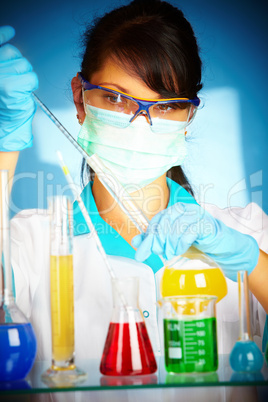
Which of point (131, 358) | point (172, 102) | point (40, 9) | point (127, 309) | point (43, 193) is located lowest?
point (131, 358)

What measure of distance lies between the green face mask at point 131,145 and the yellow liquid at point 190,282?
54 centimetres

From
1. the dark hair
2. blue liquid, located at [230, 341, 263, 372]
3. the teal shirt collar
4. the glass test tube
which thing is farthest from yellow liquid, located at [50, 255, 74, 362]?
the dark hair

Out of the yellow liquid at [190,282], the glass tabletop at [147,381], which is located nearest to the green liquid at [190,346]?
the glass tabletop at [147,381]

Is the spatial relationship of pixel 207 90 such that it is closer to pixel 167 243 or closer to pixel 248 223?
pixel 248 223

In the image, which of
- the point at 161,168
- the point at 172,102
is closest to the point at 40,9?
the point at 172,102

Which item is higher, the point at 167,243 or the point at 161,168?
the point at 161,168

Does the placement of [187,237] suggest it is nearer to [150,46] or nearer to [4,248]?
[4,248]

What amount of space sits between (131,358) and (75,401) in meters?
0.63

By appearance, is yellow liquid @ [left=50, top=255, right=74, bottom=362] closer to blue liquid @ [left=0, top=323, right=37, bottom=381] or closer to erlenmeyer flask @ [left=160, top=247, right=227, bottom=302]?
blue liquid @ [left=0, top=323, right=37, bottom=381]

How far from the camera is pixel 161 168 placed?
197 centimetres

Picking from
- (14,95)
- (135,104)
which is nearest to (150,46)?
(135,104)

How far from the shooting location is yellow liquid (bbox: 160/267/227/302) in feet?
4.91

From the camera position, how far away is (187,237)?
1558 millimetres

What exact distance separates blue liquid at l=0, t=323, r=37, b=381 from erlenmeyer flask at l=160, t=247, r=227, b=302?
0.45 meters
